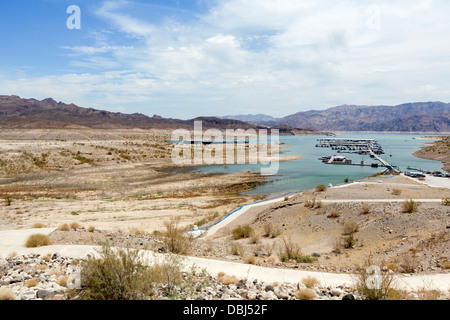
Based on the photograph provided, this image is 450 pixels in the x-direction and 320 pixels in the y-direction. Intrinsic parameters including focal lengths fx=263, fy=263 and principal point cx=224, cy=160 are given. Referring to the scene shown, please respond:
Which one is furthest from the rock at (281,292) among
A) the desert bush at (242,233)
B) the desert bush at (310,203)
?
the desert bush at (310,203)

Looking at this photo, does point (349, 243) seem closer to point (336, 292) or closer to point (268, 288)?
point (336, 292)

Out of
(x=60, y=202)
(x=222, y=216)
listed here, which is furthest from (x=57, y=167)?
(x=222, y=216)

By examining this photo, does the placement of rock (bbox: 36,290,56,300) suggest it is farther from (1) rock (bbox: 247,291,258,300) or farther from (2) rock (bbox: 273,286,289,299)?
(2) rock (bbox: 273,286,289,299)

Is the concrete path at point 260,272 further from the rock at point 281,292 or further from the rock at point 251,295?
the rock at point 251,295

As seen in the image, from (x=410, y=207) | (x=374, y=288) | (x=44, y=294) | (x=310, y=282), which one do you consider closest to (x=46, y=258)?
(x=44, y=294)

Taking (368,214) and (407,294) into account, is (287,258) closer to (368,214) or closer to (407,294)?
(407,294)

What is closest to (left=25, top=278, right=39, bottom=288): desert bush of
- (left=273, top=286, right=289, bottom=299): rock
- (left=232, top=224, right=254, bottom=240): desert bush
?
(left=273, top=286, right=289, bottom=299): rock
